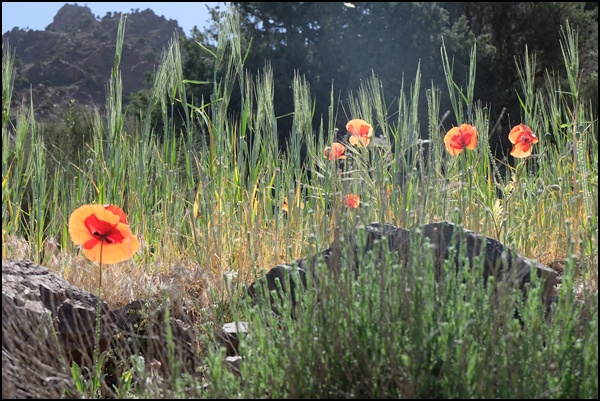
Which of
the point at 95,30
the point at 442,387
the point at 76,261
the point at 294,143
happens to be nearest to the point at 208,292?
the point at 76,261

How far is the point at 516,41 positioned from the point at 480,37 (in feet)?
3.70

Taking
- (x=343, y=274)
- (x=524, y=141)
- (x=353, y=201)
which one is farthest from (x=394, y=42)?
(x=343, y=274)

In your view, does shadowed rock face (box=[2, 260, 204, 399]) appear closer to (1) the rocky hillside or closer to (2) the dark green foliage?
(2) the dark green foliage

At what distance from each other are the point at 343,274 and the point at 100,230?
82 cm

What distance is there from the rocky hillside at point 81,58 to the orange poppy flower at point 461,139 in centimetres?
1778

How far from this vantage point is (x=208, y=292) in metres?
2.85

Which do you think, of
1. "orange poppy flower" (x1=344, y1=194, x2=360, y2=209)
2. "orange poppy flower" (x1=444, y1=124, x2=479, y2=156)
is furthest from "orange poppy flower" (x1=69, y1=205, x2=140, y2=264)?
"orange poppy flower" (x1=444, y1=124, x2=479, y2=156)

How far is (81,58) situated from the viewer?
75.9 ft

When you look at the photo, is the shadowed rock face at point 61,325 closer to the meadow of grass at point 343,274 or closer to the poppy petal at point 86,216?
the meadow of grass at point 343,274

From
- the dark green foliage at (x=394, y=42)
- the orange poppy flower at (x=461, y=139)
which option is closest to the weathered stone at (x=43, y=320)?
the orange poppy flower at (x=461, y=139)

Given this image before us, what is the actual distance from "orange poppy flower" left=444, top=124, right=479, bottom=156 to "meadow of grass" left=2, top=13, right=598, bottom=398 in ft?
0.22

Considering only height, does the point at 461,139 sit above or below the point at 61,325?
above

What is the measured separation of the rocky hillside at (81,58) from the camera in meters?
21.3

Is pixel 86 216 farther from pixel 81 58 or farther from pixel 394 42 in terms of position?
pixel 81 58
